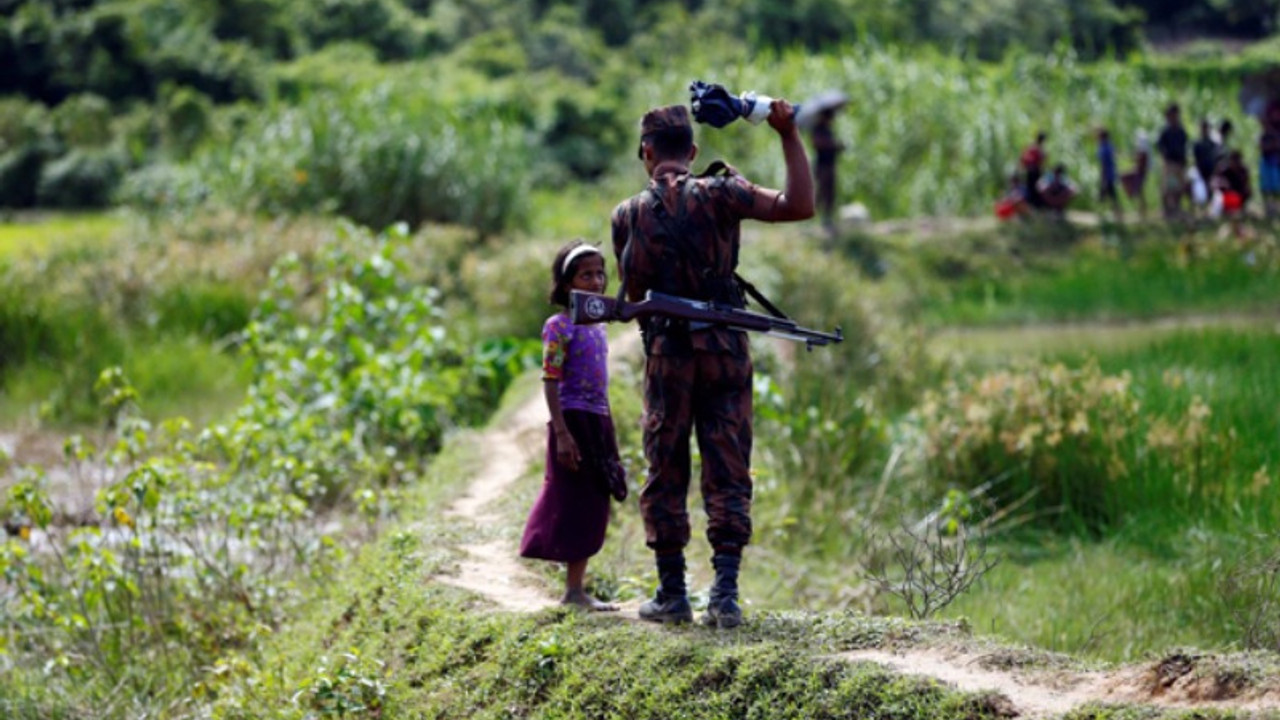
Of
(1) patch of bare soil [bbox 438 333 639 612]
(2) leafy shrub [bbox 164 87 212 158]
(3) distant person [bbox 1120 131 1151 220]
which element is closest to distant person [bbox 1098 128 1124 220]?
(3) distant person [bbox 1120 131 1151 220]

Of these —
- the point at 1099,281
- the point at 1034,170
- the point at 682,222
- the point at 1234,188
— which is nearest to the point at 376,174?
the point at 1034,170

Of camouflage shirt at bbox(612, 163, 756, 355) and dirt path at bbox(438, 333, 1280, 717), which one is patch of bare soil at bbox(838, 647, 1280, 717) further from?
camouflage shirt at bbox(612, 163, 756, 355)

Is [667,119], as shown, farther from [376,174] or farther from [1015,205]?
[1015,205]

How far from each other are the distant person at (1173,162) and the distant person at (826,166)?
3.82m

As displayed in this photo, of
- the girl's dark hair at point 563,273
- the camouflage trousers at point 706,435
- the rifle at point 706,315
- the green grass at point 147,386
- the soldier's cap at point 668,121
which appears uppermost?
→ the soldier's cap at point 668,121

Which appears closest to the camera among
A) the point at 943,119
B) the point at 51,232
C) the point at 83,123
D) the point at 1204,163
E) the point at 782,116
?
the point at 782,116

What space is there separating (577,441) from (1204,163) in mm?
17671

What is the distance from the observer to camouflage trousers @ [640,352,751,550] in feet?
20.0

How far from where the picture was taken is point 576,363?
259 inches

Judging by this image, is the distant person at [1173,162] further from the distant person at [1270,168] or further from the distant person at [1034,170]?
the distant person at [1034,170]

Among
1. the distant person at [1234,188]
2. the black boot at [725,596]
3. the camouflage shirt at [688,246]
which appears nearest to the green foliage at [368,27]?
the distant person at [1234,188]

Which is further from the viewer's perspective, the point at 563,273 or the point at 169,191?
the point at 169,191

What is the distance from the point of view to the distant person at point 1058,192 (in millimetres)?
22766

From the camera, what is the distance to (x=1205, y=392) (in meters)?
11.4
